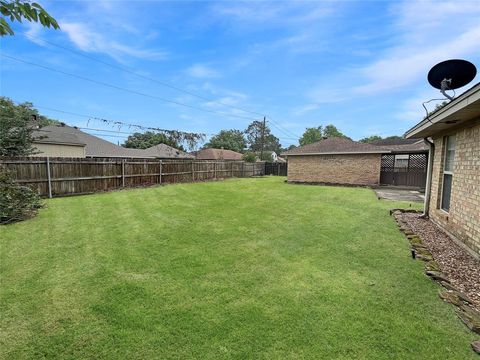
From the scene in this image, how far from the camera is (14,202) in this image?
6453mm

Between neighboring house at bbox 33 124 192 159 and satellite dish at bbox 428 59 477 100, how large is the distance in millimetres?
13573

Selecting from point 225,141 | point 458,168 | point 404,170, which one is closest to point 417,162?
point 404,170

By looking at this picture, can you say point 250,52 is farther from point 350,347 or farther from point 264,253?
point 350,347

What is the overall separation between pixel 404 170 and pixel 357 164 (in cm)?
A: 276

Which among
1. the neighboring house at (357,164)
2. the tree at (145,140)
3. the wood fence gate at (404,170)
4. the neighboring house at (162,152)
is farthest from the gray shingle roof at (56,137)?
the tree at (145,140)

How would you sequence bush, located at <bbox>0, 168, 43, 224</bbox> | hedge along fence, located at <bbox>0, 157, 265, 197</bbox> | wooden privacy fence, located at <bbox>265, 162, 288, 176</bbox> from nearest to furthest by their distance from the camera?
bush, located at <bbox>0, 168, 43, 224</bbox> < hedge along fence, located at <bbox>0, 157, 265, 197</bbox> < wooden privacy fence, located at <bbox>265, 162, 288, 176</bbox>

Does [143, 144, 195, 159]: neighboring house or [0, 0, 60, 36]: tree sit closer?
[0, 0, 60, 36]: tree

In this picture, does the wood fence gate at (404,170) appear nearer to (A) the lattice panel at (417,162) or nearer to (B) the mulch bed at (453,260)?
(A) the lattice panel at (417,162)

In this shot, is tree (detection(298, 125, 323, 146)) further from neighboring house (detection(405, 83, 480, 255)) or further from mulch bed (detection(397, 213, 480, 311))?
mulch bed (detection(397, 213, 480, 311))

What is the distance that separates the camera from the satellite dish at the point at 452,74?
17.5ft

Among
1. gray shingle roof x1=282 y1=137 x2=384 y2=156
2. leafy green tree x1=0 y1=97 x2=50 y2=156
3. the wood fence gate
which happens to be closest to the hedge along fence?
leafy green tree x1=0 y1=97 x2=50 y2=156

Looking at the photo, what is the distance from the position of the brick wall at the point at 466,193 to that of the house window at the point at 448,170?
0.76 ft

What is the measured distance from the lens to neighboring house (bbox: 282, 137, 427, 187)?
16.3 meters

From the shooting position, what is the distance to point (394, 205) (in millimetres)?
9625
